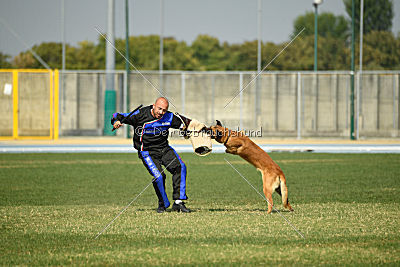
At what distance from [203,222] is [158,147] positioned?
5.79 feet

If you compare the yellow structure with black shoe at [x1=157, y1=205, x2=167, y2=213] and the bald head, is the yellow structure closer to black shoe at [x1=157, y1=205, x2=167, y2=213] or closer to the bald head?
black shoe at [x1=157, y1=205, x2=167, y2=213]

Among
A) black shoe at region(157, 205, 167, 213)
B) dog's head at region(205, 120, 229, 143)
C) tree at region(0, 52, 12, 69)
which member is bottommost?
black shoe at region(157, 205, 167, 213)

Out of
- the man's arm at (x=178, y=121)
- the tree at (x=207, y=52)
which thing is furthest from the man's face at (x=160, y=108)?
the tree at (x=207, y=52)

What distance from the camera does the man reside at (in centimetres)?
1033

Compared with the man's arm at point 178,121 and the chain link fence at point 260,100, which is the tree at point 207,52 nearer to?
the chain link fence at point 260,100

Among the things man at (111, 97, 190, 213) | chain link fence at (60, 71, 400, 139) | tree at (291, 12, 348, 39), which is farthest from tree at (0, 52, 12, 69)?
man at (111, 97, 190, 213)

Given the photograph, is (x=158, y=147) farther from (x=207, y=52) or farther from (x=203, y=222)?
(x=207, y=52)

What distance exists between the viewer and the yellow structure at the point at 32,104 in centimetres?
3366

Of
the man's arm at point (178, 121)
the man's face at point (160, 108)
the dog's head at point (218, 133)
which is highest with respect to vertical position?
the man's face at point (160, 108)

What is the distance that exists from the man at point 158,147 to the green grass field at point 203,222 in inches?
13.7

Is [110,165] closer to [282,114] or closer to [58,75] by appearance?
[58,75]

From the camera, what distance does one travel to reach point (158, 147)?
10.5 metres

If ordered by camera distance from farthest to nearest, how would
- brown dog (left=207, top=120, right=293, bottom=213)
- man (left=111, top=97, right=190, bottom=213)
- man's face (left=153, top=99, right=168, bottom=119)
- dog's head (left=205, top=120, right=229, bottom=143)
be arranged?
man (left=111, top=97, right=190, bottom=213)
man's face (left=153, top=99, right=168, bottom=119)
brown dog (left=207, top=120, right=293, bottom=213)
dog's head (left=205, top=120, right=229, bottom=143)

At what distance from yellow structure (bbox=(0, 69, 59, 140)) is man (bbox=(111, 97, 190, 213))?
24191 mm
